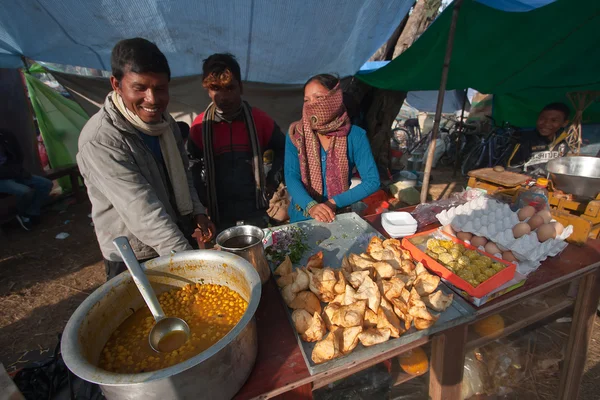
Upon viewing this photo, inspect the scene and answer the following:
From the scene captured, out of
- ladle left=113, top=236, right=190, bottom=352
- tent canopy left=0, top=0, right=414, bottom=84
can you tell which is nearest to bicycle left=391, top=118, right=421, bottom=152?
tent canopy left=0, top=0, right=414, bottom=84

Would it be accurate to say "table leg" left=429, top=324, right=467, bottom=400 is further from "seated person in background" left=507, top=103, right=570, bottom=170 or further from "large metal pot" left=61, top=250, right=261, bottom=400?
"seated person in background" left=507, top=103, right=570, bottom=170

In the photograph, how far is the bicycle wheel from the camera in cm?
813

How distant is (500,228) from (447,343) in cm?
83

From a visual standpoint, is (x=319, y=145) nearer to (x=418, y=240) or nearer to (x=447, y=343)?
(x=418, y=240)

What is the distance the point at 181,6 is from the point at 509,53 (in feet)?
13.9

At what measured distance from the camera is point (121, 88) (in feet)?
5.15

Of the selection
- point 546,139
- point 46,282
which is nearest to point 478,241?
point 546,139

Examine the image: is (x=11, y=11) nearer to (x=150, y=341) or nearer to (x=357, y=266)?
(x=150, y=341)

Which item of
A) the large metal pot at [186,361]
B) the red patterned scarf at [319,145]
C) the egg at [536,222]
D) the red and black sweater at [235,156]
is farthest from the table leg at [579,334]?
the red and black sweater at [235,156]

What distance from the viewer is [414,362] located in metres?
1.69

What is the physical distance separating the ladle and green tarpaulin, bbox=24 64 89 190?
6.80 metres

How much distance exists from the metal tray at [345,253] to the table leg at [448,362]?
0.11 metres

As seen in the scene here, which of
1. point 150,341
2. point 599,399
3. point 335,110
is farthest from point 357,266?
point 599,399

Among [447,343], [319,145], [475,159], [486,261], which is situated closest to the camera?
[447,343]
